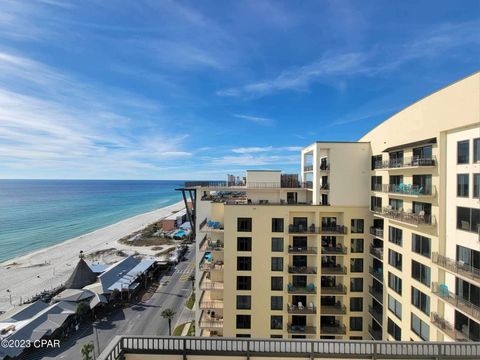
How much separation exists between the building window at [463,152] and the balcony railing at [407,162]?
1685mm

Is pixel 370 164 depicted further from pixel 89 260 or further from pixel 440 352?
pixel 89 260

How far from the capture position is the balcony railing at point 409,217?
62.8 feet

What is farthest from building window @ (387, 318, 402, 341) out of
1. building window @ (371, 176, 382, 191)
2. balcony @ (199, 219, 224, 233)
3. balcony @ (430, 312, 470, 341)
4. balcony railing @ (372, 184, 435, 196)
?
balcony @ (199, 219, 224, 233)

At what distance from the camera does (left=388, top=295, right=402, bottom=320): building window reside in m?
22.9

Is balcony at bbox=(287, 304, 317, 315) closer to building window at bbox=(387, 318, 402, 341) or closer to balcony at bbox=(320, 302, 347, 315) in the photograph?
balcony at bbox=(320, 302, 347, 315)

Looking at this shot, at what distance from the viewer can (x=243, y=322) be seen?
27844 millimetres

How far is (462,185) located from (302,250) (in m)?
15.4

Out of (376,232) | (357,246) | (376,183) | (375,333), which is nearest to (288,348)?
(376,232)

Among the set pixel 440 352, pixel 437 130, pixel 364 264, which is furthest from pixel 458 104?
pixel 364 264

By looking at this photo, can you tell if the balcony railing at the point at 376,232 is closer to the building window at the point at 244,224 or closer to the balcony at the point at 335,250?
the balcony at the point at 335,250

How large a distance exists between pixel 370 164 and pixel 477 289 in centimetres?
1560

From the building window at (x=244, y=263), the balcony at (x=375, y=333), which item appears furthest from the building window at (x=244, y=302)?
the balcony at (x=375, y=333)

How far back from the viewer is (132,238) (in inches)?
3706

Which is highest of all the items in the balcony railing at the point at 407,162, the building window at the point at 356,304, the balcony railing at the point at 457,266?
the balcony railing at the point at 407,162
